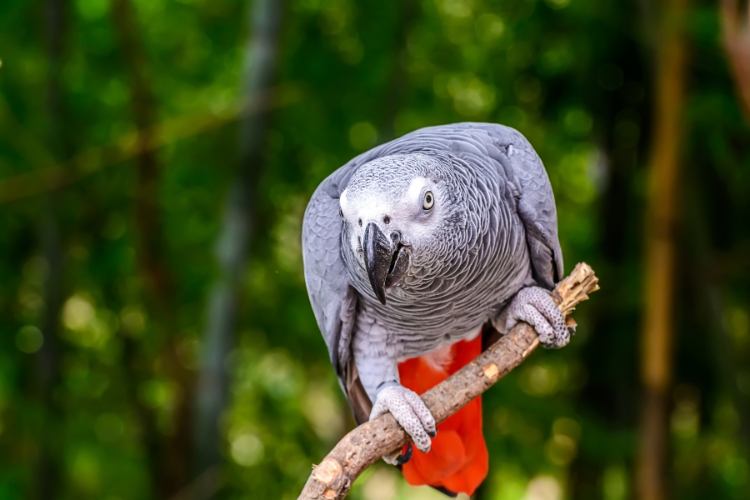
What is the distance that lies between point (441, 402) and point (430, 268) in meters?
0.22

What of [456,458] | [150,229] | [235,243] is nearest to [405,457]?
[456,458]

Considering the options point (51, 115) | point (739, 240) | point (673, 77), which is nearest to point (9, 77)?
point (51, 115)

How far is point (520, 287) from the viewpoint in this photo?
1113 millimetres

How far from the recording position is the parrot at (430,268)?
82 centimetres

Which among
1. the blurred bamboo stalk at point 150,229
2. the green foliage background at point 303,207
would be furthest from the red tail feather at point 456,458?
the blurred bamboo stalk at point 150,229

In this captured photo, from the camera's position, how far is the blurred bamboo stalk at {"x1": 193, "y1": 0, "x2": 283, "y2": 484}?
1734mm

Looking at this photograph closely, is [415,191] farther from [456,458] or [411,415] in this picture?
[456,458]

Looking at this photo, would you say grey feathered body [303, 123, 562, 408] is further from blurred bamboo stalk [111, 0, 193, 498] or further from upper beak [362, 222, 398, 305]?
blurred bamboo stalk [111, 0, 193, 498]

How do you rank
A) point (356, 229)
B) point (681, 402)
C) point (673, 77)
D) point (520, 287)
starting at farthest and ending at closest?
point (681, 402), point (673, 77), point (520, 287), point (356, 229)

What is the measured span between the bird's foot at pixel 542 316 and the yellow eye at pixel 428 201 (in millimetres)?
318

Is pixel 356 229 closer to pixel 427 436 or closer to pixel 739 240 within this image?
pixel 427 436

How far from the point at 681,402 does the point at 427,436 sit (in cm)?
199

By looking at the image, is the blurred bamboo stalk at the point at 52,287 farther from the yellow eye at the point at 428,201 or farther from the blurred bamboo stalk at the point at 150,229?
the yellow eye at the point at 428,201

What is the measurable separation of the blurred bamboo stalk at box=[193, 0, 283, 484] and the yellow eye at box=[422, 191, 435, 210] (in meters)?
1.00
